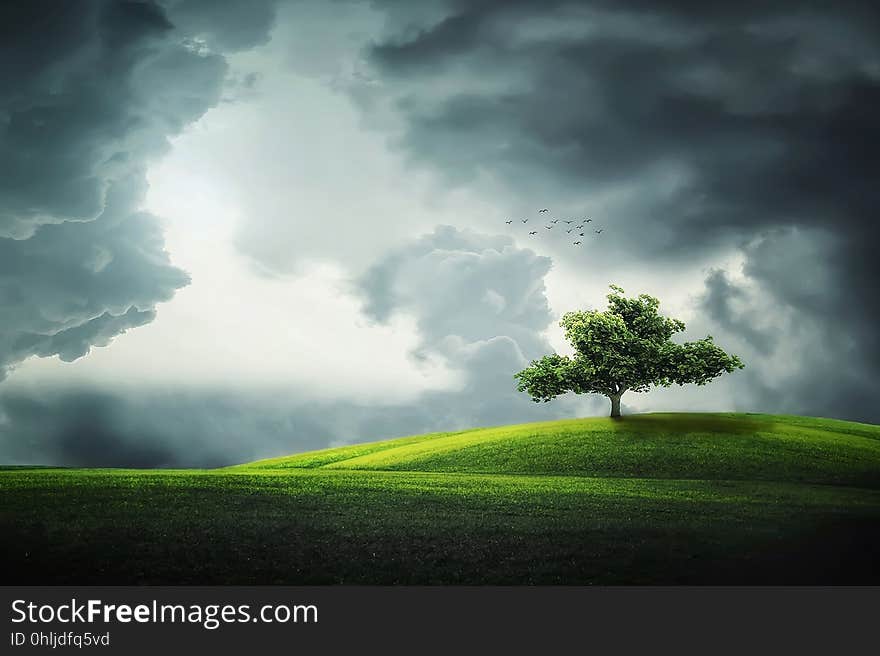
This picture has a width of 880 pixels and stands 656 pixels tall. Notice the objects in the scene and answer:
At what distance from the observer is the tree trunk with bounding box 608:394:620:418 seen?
238 ft

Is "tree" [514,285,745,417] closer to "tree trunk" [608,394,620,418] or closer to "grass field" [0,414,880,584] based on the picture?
"tree trunk" [608,394,620,418]

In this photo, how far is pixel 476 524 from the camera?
3078 centimetres

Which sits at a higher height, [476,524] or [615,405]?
[615,405]

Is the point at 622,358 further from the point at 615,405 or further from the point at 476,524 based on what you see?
the point at 476,524

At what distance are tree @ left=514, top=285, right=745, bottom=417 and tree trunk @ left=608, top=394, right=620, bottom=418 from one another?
23 millimetres

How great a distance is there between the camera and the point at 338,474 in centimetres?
5384

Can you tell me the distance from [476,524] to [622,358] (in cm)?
4172

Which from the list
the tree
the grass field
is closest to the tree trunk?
the tree

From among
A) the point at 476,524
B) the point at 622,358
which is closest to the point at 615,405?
the point at 622,358

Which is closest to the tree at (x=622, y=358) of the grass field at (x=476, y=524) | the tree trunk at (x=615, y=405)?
the tree trunk at (x=615, y=405)
